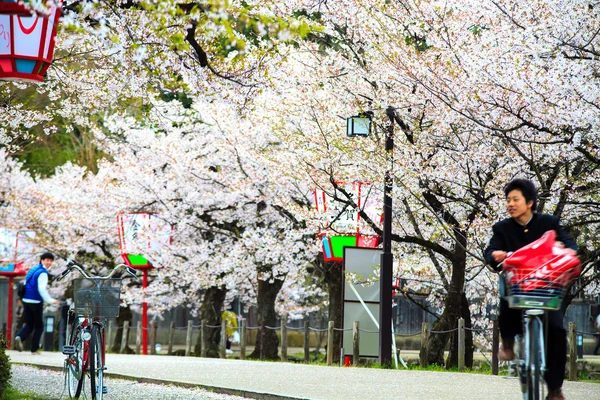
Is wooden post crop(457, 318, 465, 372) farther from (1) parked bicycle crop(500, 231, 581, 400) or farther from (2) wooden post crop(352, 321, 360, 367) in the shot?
(1) parked bicycle crop(500, 231, 581, 400)

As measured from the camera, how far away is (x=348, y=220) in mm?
17219

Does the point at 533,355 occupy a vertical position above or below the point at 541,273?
below

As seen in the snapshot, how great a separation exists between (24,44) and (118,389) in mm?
4700

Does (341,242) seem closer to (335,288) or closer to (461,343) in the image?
(461,343)

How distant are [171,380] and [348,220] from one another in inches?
283

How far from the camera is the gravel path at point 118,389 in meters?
9.12

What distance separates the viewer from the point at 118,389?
1011 cm

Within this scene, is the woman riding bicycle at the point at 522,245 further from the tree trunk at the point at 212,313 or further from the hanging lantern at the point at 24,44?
the tree trunk at the point at 212,313

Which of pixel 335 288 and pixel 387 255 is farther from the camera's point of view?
pixel 335 288

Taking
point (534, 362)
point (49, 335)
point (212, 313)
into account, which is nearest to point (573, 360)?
point (534, 362)

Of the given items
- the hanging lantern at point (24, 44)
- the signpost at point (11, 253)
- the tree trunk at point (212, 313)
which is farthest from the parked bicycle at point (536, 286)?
the signpost at point (11, 253)

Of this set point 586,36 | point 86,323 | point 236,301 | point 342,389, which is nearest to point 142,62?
point 86,323

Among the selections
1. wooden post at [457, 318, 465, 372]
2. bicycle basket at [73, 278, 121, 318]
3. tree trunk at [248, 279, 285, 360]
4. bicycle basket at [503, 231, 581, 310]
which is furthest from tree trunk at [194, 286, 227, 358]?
bicycle basket at [503, 231, 581, 310]

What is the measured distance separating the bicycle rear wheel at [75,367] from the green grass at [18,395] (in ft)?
1.59
